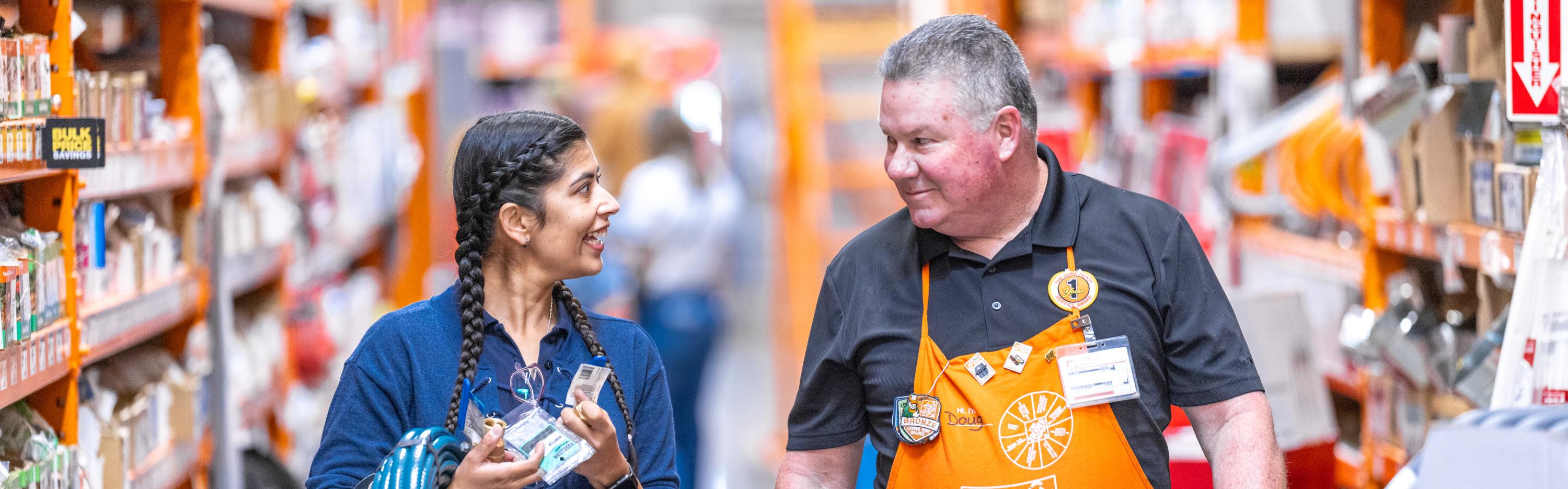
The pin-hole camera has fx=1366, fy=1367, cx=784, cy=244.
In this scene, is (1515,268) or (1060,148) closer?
(1515,268)

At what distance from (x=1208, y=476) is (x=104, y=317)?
2.37 m

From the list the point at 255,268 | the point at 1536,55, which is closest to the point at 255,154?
the point at 255,268

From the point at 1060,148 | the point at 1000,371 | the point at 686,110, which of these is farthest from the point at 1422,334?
the point at 686,110

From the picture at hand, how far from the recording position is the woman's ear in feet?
6.73

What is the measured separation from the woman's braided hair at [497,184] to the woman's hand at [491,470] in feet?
0.68

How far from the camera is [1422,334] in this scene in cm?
333

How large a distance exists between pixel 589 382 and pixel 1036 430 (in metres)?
0.67

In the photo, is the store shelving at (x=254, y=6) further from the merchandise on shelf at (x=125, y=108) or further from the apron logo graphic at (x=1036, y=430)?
the apron logo graphic at (x=1036, y=430)

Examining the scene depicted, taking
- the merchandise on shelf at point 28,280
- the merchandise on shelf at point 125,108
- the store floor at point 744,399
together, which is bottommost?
the store floor at point 744,399

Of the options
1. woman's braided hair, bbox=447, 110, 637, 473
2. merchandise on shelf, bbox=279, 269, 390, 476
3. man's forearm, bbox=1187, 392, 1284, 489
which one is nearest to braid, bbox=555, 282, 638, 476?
woman's braided hair, bbox=447, 110, 637, 473

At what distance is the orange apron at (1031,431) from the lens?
2.04 meters

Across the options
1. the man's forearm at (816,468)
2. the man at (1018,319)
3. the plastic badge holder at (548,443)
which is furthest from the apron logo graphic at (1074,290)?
the plastic badge holder at (548,443)

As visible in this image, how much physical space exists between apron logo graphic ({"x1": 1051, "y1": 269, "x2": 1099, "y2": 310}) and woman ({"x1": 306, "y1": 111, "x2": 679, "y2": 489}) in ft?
2.06

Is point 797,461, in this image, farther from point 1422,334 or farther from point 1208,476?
point 1422,334
